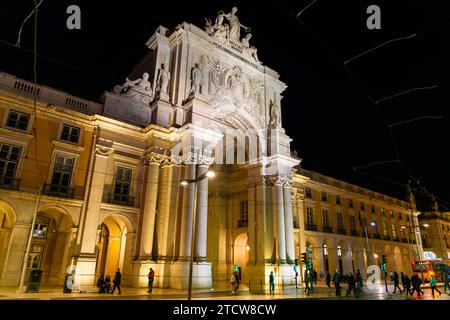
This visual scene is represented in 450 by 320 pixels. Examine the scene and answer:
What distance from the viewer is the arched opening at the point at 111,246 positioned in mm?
25688

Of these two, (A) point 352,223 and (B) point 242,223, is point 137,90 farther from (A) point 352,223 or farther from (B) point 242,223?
(A) point 352,223

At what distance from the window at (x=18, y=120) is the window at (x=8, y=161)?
1406mm

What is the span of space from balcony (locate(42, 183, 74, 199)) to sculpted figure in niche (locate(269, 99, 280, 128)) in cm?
2019

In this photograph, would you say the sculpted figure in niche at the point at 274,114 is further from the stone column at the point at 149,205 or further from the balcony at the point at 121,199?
the balcony at the point at 121,199

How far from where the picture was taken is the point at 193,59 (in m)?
29.2

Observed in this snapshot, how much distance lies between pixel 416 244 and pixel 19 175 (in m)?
64.1

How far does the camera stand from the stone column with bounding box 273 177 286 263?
29.1 meters

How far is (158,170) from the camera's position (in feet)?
82.7

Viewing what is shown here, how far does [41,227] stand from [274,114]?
2363cm

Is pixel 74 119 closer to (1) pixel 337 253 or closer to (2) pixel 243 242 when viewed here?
(2) pixel 243 242

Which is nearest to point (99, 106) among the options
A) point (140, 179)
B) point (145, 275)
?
point (140, 179)

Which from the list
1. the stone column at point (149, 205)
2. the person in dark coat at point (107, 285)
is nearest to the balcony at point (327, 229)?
the stone column at point (149, 205)

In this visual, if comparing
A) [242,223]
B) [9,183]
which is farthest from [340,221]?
[9,183]

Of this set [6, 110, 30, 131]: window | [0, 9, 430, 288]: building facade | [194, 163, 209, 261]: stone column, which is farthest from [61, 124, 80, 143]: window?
[194, 163, 209, 261]: stone column
